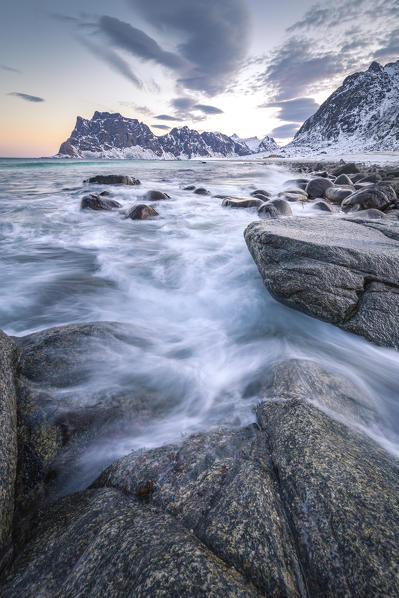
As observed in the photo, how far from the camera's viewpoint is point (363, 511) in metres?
1.16

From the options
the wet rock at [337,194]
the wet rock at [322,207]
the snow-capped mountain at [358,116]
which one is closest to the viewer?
the wet rock at [322,207]

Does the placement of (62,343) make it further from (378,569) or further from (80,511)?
(378,569)

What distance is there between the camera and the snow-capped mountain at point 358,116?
78.6 m

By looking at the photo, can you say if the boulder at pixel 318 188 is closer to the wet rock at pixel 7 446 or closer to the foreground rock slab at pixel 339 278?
the foreground rock slab at pixel 339 278

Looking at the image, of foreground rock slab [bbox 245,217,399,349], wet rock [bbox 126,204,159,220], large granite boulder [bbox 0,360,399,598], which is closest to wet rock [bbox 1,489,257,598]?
large granite boulder [bbox 0,360,399,598]

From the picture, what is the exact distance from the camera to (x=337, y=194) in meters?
9.95

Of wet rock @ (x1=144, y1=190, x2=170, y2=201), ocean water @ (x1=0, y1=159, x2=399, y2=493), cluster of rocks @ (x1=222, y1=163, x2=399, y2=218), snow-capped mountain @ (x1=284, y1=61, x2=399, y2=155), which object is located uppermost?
snow-capped mountain @ (x1=284, y1=61, x2=399, y2=155)

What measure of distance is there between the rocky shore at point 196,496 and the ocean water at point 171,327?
0.40 ft

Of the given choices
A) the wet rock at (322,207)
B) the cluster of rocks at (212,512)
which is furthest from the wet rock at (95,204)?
the cluster of rocks at (212,512)

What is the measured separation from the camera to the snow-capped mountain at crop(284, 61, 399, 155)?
7862cm

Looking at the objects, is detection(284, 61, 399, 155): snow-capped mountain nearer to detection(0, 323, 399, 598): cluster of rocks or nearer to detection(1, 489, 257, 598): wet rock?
detection(0, 323, 399, 598): cluster of rocks

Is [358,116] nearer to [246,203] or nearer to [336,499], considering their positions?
[246,203]

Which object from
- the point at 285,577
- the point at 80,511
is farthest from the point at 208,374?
the point at 285,577

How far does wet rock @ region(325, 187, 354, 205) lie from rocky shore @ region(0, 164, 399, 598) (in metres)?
9.20
